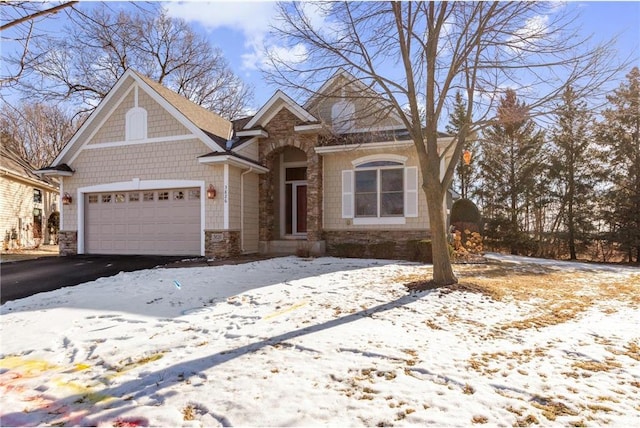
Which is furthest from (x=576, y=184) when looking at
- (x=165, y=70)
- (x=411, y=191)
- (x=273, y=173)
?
(x=165, y=70)

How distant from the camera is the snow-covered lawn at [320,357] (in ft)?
9.18

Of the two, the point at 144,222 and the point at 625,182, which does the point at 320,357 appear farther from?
the point at 625,182

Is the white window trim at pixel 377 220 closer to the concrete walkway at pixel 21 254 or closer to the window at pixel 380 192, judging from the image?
the window at pixel 380 192

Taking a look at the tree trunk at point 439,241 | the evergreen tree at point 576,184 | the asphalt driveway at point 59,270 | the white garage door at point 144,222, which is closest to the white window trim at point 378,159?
the tree trunk at point 439,241

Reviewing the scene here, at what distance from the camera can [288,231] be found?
14.8m

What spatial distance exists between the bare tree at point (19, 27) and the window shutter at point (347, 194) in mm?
8952

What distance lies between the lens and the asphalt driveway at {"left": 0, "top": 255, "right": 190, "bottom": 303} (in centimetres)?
799

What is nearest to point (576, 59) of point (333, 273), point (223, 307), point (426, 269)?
point (426, 269)

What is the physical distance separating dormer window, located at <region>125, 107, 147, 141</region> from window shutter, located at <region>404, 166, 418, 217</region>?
29.7 feet

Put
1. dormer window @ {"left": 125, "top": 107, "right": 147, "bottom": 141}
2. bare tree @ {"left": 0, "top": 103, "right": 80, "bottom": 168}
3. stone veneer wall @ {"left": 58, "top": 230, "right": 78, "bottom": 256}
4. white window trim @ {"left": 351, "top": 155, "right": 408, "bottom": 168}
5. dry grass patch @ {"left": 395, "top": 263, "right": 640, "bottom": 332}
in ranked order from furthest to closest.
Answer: bare tree @ {"left": 0, "top": 103, "right": 80, "bottom": 168} → stone veneer wall @ {"left": 58, "top": 230, "right": 78, "bottom": 256} → dormer window @ {"left": 125, "top": 107, "right": 147, "bottom": 141} → white window trim @ {"left": 351, "top": 155, "right": 408, "bottom": 168} → dry grass patch @ {"left": 395, "top": 263, "right": 640, "bottom": 332}

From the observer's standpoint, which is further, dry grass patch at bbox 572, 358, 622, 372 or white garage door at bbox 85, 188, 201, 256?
white garage door at bbox 85, 188, 201, 256

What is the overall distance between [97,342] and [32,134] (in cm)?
3009

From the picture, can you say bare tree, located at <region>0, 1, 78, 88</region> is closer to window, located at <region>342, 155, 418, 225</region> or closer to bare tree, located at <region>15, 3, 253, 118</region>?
window, located at <region>342, 155, 418, 225</region>

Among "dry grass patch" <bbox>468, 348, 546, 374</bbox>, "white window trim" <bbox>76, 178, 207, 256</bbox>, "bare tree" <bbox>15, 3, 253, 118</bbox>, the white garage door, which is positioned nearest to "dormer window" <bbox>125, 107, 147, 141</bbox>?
"white window trim" <bbox>76, 178, 207, 256</bbox>
